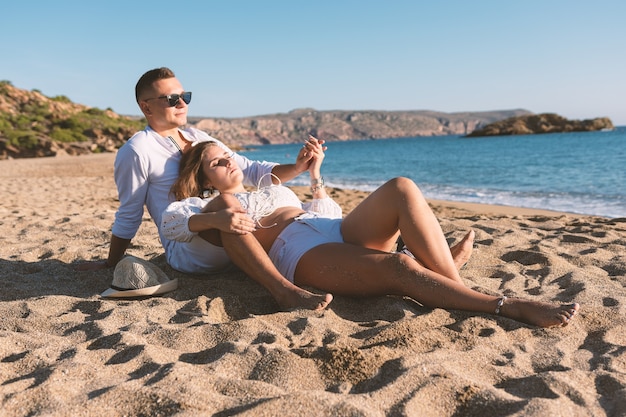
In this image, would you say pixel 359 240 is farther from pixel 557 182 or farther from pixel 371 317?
pixel 557 182

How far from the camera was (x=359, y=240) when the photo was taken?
3.04 metres

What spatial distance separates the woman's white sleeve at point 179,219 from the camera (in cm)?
315

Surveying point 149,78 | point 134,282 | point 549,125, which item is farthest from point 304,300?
point 549,125

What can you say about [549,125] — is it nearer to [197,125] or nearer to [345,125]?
[197,125]

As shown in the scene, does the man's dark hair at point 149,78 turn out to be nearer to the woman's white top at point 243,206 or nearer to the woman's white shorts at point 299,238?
the woman's white top at point 243,206

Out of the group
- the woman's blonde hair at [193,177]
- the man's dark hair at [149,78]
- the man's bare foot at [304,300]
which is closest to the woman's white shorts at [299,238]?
the man's bare foot at [304,300]

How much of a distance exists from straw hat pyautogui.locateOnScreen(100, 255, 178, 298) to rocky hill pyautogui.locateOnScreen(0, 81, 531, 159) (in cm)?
1415

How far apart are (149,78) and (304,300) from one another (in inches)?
76.3

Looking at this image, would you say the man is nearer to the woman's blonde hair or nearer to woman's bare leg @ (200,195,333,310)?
the woman's blonde hair

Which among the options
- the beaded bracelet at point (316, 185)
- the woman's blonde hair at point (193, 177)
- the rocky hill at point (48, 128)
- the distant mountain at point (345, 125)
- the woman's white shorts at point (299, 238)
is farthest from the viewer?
the distant mountain at point (345, 125)

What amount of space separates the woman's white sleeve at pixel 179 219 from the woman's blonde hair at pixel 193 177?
0.49ft

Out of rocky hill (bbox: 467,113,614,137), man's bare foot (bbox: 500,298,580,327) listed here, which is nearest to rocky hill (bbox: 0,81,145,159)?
man's bare foot (bbox: 500,298,580,327)

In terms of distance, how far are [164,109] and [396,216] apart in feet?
5.96

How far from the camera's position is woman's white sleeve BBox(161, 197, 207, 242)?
3.15 meters
